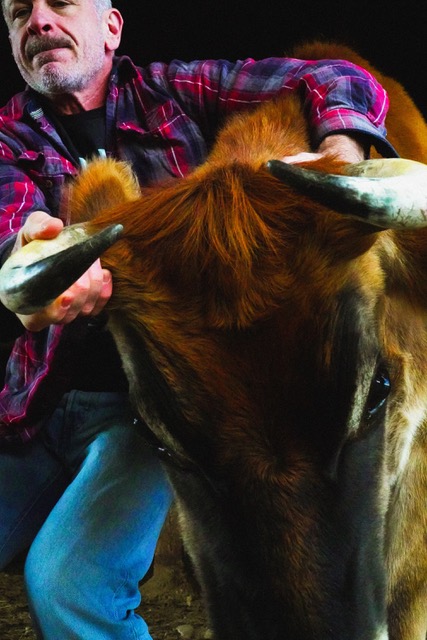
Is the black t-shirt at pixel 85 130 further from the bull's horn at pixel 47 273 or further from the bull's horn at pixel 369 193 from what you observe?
the bull's horn at pixel 369 193

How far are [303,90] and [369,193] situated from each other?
1.42 meters

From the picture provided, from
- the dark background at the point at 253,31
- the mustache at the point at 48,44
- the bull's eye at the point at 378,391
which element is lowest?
the dark background at the point at 253,31

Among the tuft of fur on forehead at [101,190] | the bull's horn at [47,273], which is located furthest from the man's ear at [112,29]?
the bull's horn at [47,273]

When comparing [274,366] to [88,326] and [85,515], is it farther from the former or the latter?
[85,515]

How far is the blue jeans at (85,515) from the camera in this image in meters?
3.02

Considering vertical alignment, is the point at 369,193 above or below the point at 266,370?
above

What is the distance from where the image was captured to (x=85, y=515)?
310 centimetres

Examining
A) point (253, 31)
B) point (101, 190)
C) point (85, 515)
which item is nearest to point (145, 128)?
point (101, 190)

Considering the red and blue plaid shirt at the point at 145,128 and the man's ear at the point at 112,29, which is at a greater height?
the man's ear at the point at 112,29

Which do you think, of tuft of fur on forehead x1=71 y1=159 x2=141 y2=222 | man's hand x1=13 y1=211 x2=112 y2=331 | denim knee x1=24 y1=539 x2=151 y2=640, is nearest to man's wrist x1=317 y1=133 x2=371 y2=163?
tuft of fur on forehead x1=71 y1=159 x2=141 y2=222

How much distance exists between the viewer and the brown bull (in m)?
2.23

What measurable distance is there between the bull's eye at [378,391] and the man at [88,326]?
72 centimetres

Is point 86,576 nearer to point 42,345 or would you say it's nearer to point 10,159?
point 42,345

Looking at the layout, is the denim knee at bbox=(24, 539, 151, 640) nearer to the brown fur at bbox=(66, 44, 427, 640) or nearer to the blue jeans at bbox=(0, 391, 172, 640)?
the blue jeans at bbox=(0, 391, 172, 640)
